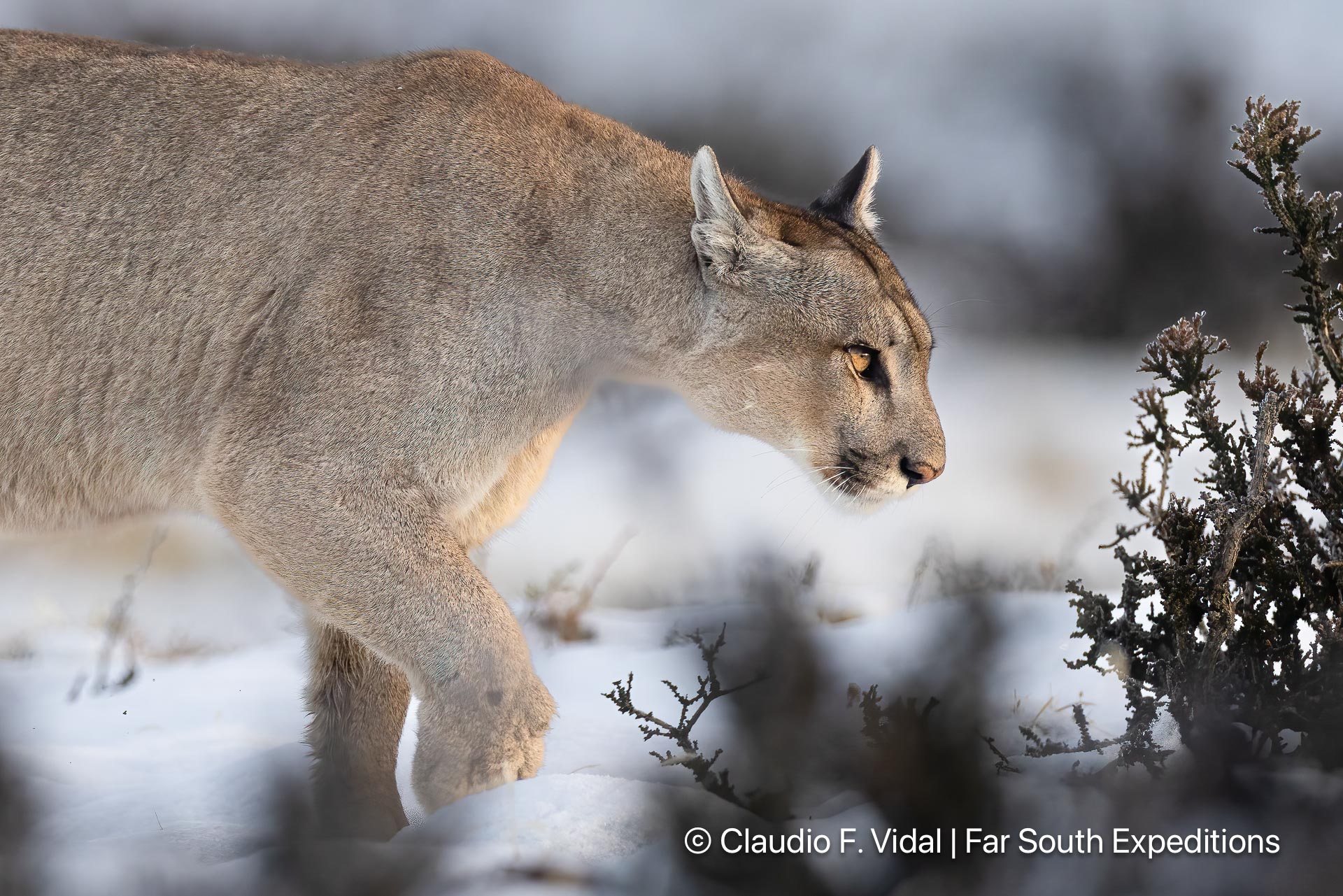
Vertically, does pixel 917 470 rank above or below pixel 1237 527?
above

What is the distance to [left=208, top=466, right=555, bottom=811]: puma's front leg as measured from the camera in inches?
146

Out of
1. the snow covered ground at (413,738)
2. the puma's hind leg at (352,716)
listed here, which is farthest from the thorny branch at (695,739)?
the puma's hind leg at (352,716)

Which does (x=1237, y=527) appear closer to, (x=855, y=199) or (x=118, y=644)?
(x=855, y=199)

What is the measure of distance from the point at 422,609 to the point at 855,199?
85.3 inches

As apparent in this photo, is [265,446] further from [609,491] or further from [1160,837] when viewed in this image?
[609,491]

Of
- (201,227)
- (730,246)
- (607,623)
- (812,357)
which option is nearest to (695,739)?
(812,357)

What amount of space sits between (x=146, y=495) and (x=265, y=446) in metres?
0.71

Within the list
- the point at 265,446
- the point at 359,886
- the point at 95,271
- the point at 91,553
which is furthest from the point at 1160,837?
the point at 91,553

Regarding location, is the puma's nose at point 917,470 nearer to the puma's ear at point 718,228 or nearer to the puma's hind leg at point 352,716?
the puma's ear at point 718,228

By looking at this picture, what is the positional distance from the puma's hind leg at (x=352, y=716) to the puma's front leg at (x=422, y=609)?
822 millimetres

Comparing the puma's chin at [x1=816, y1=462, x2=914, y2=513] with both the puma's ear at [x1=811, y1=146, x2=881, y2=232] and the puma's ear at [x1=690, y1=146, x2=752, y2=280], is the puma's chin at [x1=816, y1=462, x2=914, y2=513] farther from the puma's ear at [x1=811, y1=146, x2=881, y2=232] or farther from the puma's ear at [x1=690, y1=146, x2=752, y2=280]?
the puma's ear at [x1=811, y1=146, x2=881, y2=232]

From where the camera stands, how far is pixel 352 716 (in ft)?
15.3

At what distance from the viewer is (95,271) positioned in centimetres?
432

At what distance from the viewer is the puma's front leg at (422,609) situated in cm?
371
